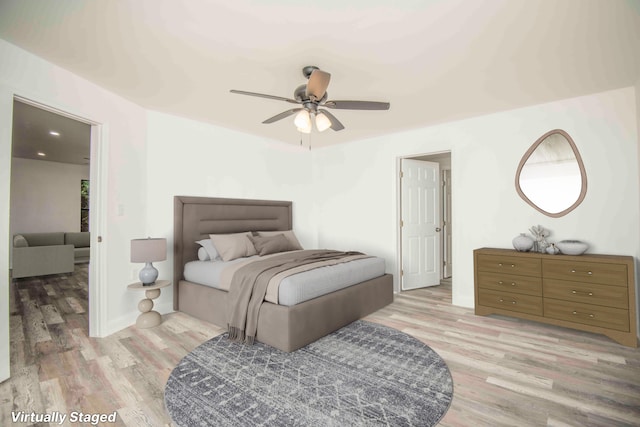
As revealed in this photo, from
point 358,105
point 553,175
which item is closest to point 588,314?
point 553,175

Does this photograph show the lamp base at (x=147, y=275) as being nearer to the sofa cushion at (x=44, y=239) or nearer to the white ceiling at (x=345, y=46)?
the white ceiling at (x=345, y=46)

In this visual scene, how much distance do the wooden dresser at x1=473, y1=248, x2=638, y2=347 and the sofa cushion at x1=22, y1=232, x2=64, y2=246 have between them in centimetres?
784

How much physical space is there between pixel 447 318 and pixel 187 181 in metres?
3.64

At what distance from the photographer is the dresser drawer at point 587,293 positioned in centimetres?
266

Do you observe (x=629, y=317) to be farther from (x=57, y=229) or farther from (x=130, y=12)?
(x=57, y=229)

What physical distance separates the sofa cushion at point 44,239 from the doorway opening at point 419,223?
6.94 meters

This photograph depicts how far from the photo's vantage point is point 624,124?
2.93 m

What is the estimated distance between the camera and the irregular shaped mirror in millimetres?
3182

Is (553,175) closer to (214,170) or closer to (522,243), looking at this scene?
(522,243)

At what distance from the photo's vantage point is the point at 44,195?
6633mm

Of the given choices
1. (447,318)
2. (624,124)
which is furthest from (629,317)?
(624,124)

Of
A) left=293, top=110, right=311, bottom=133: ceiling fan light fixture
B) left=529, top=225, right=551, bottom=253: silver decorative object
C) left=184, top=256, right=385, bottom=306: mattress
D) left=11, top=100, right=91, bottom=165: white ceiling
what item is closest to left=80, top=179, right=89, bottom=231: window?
left=11, top=100, right=91, bottom=165: white ceiling

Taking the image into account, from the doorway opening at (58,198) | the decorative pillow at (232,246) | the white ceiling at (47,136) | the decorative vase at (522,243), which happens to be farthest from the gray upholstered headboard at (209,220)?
the decorative vase at (522,243)

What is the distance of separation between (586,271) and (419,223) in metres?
2.15
